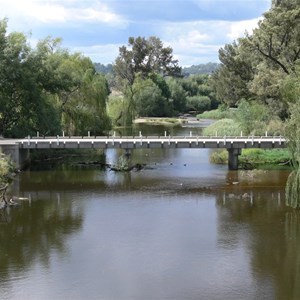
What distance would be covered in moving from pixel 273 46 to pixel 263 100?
36.4ft

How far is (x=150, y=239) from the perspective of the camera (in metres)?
24.8

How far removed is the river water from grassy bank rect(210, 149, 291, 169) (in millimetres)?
4608

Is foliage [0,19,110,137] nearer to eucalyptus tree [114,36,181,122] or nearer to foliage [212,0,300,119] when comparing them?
foliage [212,0,300,119]

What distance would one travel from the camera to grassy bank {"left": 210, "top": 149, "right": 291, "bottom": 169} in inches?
1801

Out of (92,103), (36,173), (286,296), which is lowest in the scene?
(286,296)

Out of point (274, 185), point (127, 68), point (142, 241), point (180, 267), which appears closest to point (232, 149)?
point (274, 185)

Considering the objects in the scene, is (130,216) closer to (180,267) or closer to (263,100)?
(180,267)

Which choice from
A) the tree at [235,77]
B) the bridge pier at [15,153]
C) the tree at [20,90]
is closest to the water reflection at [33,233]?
the bridge pier at [15,153]

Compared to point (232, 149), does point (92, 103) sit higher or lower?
higher

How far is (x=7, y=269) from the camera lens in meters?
21.2

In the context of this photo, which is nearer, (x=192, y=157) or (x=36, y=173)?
(x=36, y=173)

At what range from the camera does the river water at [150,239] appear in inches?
766

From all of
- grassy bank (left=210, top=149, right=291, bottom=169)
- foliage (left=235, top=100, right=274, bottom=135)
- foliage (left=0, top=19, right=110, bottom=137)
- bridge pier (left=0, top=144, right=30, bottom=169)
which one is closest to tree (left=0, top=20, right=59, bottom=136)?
foliage (left=0, top=19, right=110, bottom=137)

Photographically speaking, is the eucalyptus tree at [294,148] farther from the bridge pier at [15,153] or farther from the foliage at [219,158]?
the bridge pier at [15,153]
